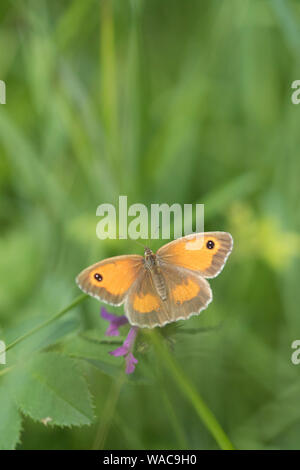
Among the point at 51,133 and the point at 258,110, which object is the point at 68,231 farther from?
the point at 258,110

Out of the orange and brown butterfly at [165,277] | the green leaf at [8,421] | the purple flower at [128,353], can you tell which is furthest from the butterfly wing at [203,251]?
the green leaf at [8,421]

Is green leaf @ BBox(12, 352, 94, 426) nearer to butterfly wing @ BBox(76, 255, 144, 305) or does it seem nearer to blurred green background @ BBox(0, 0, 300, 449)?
butterfly wing @ BBox(76, 255, 144, 305)

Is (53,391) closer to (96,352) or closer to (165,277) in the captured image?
(96,352)

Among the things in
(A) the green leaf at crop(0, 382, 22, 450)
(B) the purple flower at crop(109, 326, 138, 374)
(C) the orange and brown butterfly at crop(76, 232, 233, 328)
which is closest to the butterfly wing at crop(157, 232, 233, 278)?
(C) the orange and brown butterfly at crop(76, 232, 233, 328)

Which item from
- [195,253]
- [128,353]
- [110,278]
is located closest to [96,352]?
[128,353]

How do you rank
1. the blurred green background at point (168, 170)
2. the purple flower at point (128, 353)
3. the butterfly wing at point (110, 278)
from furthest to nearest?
1. the blurred green background at point (168, 170)
2. the butterfly wing at point (110, 278)
3. the purple flower at point (128, 353)

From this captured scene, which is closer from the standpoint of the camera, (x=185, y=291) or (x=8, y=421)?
(x=8, y=421)

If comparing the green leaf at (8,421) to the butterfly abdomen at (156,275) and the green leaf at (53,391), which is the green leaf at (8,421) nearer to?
the green leaf at (53,391)
